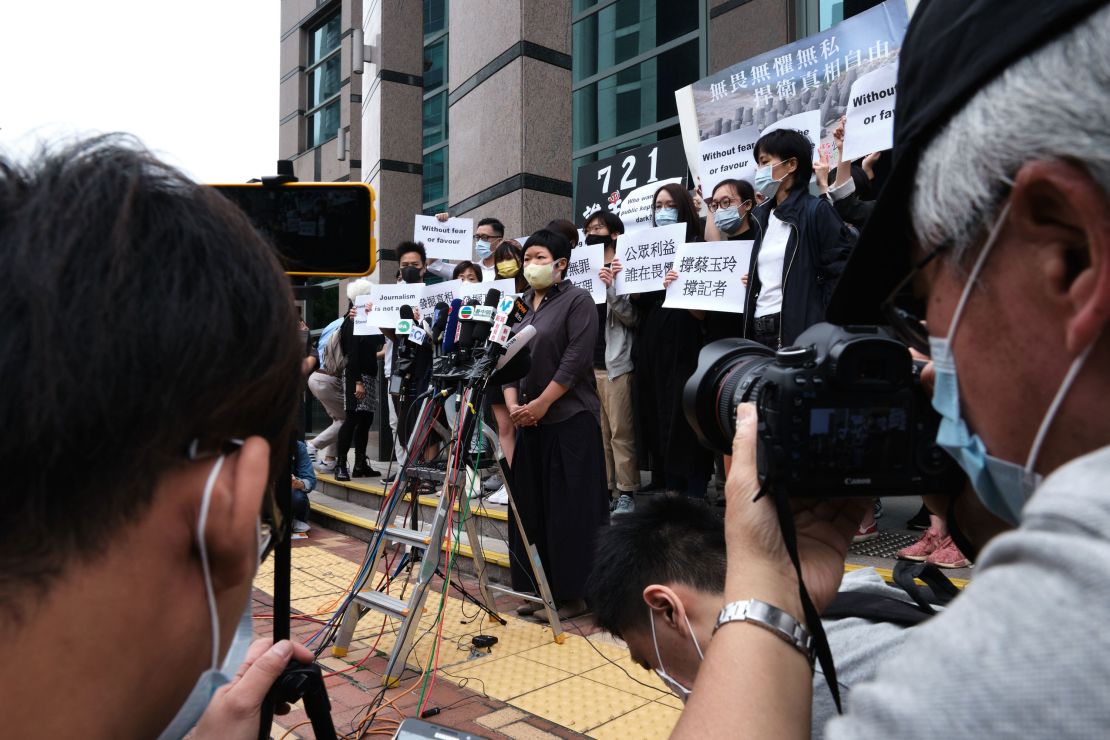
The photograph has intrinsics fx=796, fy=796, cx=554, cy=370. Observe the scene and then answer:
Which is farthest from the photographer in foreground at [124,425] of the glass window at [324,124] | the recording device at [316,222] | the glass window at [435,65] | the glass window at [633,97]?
the glass window at [324,124]

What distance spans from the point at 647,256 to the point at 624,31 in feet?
17.8

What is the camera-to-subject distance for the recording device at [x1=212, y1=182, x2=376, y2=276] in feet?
6.30

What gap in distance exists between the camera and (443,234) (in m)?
7.15

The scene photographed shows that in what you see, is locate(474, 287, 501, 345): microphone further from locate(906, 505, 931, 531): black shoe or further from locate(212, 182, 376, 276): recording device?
locate(906, 505, 931, 531): black shoe

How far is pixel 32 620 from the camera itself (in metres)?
0.67

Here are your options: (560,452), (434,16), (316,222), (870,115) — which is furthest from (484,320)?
(434,16)

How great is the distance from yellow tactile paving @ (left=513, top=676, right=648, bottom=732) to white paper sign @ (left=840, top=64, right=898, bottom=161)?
2.79 meters

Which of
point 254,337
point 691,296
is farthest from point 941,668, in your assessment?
point 691,296

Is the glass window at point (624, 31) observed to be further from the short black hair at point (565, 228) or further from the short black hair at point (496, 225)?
the short black hair at point (565, 228)

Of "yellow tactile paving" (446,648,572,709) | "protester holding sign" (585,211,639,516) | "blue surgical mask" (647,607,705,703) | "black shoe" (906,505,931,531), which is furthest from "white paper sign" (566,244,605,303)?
"blue surgical mask" (647,607,705,703)

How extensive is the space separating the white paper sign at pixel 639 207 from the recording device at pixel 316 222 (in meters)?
3.47

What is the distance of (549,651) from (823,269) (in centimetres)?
212

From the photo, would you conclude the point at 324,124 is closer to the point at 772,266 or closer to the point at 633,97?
the point at 633,97

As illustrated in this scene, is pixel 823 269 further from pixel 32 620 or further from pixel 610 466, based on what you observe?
pixel 32 620
